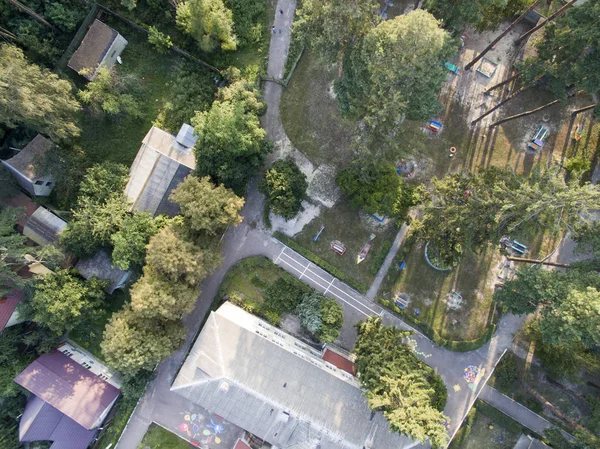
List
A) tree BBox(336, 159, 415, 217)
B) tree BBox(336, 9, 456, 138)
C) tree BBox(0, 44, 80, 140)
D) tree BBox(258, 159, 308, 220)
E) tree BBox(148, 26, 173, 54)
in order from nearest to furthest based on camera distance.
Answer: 1. tree BBox(336, 9, 456, 138)
2. tree BBox(0, 44, 80, 140)
3. tree BBox(336, 159, 415, 217)
4. tree BBox(258, 159, 308, 220)
5. tree BBox(148, 26, 173, 54)

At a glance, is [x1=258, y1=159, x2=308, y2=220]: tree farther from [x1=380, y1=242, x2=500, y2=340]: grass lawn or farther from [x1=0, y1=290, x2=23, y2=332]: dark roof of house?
[x1=0, y1=290, x2=23, y2=332]: dark roof of house

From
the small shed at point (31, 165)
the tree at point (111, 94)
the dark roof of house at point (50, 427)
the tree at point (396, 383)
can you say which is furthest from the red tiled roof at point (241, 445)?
the tree at point (111, 94)

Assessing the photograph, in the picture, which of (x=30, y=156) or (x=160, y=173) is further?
(x=30, y=156)

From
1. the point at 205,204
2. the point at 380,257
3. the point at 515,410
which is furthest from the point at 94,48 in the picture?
the point at 515,410

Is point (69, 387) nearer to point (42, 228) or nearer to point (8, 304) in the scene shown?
point (8, 304)

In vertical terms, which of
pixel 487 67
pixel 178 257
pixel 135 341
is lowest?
pixel 135 341

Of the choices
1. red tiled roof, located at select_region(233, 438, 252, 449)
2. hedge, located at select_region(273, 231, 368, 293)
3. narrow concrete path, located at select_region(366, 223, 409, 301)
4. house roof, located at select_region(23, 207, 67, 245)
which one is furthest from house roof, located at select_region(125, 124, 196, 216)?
red tiled roof, located at select_region(233, 438, 252, 449)

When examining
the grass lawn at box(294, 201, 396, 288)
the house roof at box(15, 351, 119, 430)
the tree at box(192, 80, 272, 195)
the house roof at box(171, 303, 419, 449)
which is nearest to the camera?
the tree at box(192, 80, 272, 195)
